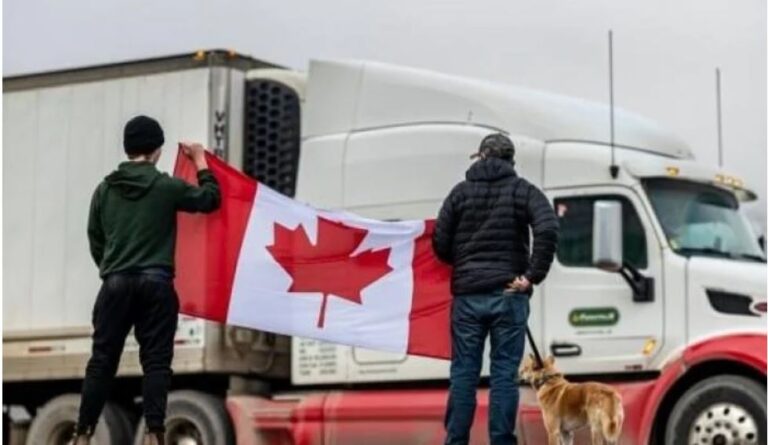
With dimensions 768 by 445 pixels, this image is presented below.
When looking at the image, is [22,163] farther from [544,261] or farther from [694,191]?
[544,261]

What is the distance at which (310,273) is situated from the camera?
35.2ft

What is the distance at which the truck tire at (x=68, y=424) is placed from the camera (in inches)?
566

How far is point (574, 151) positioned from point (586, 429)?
3.59m

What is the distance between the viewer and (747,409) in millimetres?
11961

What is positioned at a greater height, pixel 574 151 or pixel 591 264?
pixel 574 151

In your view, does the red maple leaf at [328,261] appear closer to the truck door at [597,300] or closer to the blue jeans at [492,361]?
the blue jeans at [492,361]

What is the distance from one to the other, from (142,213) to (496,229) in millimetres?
1863

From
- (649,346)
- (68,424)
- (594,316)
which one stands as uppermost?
(594,316)

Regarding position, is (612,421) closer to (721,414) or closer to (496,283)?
(496,283)

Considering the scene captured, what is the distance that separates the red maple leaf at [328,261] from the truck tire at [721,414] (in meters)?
2.76

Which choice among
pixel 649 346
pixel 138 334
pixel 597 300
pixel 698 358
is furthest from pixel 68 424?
pixel 138 334

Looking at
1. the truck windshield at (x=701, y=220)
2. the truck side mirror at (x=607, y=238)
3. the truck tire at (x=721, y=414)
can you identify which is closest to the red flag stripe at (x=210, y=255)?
the truck side mirror at (x=607, y=238)

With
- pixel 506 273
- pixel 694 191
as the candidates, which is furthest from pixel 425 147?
pixel 506 273

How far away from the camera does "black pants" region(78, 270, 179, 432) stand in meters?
8.15
